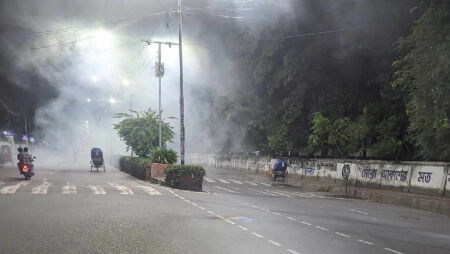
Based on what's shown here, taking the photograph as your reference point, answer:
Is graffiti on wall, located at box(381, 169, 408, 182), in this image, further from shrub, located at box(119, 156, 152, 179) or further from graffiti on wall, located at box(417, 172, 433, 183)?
shrub, located at box(119, 156, 152, 179)

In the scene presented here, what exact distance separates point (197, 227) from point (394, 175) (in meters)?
14.2

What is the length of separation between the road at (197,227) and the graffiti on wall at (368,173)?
7.64m

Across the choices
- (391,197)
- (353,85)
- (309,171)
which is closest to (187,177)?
(391,197)

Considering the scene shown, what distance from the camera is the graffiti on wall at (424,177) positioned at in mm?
18078

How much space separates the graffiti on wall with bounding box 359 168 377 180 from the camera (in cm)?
2201

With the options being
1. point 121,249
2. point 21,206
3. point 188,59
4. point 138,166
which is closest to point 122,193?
point 21,206

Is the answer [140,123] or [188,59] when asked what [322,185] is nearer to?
[140,123]

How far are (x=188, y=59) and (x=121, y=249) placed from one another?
42.0 meters

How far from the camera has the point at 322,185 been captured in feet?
80.4

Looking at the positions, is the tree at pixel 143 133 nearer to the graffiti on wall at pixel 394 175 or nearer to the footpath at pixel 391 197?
→ the footpath at pixel 391 197

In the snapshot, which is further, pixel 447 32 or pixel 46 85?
pixel 46 85

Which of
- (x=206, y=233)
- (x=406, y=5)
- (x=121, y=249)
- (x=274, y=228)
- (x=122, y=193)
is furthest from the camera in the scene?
(x=406, y=5)

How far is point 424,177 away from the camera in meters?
18.4

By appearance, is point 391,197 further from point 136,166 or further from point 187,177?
point 136,166
